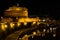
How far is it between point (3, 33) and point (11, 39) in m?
2.51

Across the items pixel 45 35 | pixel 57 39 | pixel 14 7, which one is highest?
pixel 14 7

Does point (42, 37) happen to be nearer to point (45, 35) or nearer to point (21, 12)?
point (45, 35)

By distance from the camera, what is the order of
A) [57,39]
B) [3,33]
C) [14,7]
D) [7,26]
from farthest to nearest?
[14,7] < [57,39] < [7,26] < [3,33]

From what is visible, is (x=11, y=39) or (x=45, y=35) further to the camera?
(x=45, y=35)

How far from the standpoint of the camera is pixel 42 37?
28.1 metres

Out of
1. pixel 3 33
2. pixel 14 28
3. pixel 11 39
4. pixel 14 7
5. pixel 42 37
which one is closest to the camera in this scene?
pixel 11 39

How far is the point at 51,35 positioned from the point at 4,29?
15911 mm

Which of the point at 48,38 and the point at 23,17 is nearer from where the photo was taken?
the point at 48,38

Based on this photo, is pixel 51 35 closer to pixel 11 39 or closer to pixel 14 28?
pixel 14 28

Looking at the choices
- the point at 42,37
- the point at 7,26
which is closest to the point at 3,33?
the point at 7,26

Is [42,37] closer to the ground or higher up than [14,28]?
closer to the ground

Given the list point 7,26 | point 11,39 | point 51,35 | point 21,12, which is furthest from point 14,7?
point 11,39

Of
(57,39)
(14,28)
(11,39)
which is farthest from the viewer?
(57,39)

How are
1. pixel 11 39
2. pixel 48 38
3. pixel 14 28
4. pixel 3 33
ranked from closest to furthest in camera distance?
pixel 11 39 → pixel 3 33 → pixel 14 28 → pixel 48 38
